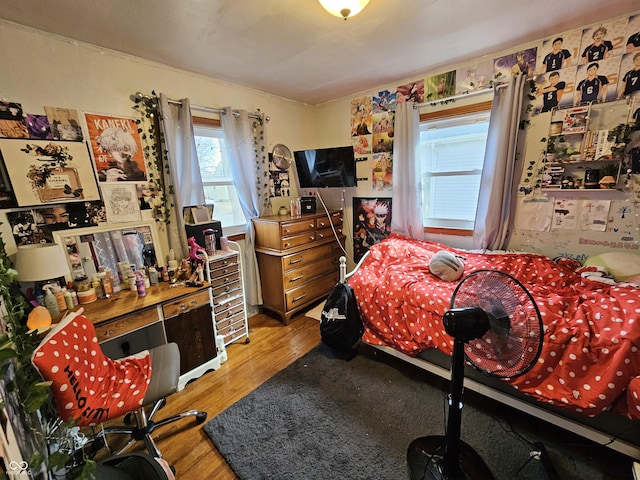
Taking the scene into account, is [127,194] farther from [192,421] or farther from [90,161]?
[192,421]

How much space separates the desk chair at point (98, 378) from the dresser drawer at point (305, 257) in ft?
4.29

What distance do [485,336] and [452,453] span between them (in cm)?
61

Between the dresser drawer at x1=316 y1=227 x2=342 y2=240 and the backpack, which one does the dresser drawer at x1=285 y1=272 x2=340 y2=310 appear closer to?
the dresser drawer at x1=316 y1=227 x2=342 y2=240

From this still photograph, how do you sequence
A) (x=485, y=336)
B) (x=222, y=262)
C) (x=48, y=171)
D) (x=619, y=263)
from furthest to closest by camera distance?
1. (x=222, y=262)
2. (x=619, y=263)
3. (x=48, y=171)
4. (x=485, y=336)

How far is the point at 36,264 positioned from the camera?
150 centimetres

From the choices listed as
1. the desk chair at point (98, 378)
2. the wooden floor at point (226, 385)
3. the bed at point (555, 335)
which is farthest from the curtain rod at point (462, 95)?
the desk chair at point (98, 378)

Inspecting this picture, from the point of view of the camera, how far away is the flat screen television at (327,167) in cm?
293

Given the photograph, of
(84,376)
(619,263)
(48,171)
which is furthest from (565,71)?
(48,171)

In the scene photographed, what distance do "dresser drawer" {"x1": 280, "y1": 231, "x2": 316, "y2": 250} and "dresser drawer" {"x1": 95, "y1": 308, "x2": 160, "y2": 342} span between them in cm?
126

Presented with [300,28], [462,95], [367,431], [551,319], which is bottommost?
[367,431]

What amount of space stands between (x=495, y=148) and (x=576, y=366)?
173 cm

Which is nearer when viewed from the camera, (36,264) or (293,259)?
(36,264)

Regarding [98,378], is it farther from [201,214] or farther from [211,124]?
[211,124]

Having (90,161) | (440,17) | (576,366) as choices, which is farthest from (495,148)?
(90,161)
